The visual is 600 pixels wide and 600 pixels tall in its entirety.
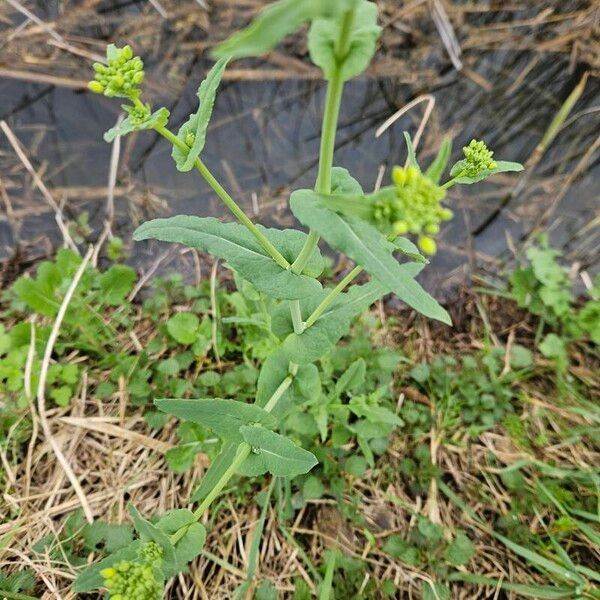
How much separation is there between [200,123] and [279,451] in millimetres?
1158

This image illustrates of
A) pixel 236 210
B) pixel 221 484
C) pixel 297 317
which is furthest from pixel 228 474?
pixel 236 210

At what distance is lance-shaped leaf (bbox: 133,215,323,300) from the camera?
1.72m

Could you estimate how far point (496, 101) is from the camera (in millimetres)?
4363

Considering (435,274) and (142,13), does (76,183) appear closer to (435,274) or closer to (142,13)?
(142,13)

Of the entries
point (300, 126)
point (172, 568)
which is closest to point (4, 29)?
point (300, 126)

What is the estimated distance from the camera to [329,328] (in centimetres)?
201

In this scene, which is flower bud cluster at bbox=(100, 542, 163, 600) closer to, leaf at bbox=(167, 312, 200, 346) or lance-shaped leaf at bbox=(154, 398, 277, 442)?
lance-shaped leaf at bbox=(154, 398, 277, 442)

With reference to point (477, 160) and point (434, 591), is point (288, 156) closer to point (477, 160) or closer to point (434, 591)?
point (477, 160)

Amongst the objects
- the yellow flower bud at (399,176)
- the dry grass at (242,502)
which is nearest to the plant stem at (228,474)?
the dry grass at (242,502)

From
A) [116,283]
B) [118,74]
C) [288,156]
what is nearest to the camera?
[118,74]

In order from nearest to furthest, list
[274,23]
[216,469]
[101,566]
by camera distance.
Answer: [274,23], [101,566], [216,469]

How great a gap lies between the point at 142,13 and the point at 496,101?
10.6ft

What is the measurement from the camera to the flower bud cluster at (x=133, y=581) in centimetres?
159

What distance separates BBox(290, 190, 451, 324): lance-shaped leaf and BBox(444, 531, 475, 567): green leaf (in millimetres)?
1841
